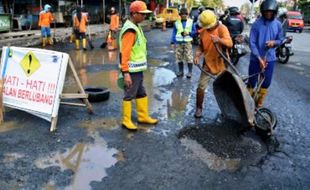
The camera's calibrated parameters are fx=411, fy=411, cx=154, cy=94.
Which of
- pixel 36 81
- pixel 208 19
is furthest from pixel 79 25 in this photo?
pixel 208 19

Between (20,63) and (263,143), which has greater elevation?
(20,63)

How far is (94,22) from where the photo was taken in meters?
34.3

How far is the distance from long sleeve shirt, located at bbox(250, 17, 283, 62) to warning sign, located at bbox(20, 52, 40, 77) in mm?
3295

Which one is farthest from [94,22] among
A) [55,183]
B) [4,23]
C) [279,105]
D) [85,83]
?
[55,183]

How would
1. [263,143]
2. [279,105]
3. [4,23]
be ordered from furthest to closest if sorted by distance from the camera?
[4,23], [279,105], [263,143]

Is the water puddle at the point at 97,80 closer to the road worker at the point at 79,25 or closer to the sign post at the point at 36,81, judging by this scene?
the sign post at the point at 36,81

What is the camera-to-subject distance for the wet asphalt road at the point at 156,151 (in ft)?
14.7

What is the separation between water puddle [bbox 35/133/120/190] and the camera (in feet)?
14.8

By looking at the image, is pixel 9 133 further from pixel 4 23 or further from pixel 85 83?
pixel 4 23

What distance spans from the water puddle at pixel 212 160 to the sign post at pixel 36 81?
2052 mm

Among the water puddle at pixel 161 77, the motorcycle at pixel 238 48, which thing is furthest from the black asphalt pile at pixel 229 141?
the motorcycle at pixel 238 48

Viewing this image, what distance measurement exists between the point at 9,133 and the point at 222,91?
126 inches

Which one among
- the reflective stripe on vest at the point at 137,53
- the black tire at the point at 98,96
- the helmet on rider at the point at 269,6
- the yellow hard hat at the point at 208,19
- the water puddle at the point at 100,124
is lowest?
the water puddle at the point at 100,124

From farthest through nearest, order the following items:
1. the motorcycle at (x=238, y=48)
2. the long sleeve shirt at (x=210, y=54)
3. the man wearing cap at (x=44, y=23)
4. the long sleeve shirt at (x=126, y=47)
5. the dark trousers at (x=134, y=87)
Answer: the man wearing cap at (x=44, y=23), the motorcycle at (x=238, y=48), the long sleeve shirt at (x=210, y=54), the dark trousers at (x=134, y=87), the long sleeve shirt at (x=126, y=47)
